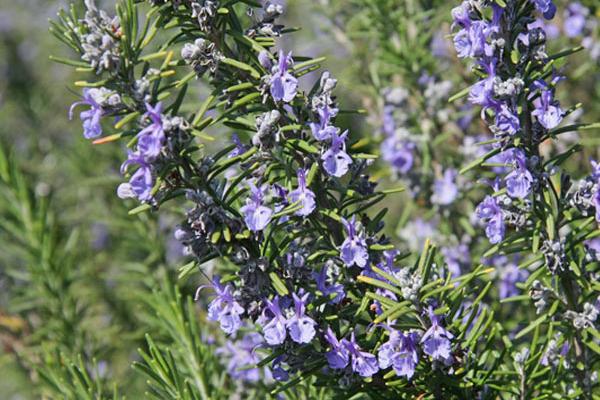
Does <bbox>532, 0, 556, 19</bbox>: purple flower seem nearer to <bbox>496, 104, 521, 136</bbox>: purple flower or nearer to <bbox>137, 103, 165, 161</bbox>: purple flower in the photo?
<bbox>496, 104, 521, 136</bbox>: purple flower

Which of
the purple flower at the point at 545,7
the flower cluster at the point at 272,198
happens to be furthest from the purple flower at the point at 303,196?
the purple flower at the point at 545,7

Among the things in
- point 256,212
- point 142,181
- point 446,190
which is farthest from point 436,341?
point 446,190

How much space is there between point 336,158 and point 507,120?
0.20 m

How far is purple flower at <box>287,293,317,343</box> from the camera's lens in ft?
2.55

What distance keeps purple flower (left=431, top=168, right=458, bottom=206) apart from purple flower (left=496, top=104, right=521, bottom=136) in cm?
68

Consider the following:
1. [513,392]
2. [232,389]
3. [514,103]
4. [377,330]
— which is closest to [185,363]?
[232,389]

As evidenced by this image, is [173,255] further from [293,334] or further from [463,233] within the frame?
[293,334]

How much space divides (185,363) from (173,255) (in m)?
0.74

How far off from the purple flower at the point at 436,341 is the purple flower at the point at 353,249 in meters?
0.10

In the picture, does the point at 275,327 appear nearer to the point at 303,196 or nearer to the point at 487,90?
the point at 303,196

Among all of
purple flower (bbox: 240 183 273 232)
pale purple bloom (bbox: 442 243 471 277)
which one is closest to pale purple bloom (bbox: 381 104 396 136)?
pale purple bloom (bbox: 442 243 471 277)

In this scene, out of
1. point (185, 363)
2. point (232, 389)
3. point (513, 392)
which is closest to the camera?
point (513, 392)

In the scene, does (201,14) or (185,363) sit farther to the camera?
(185,363)

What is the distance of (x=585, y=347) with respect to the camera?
3.02 feet
